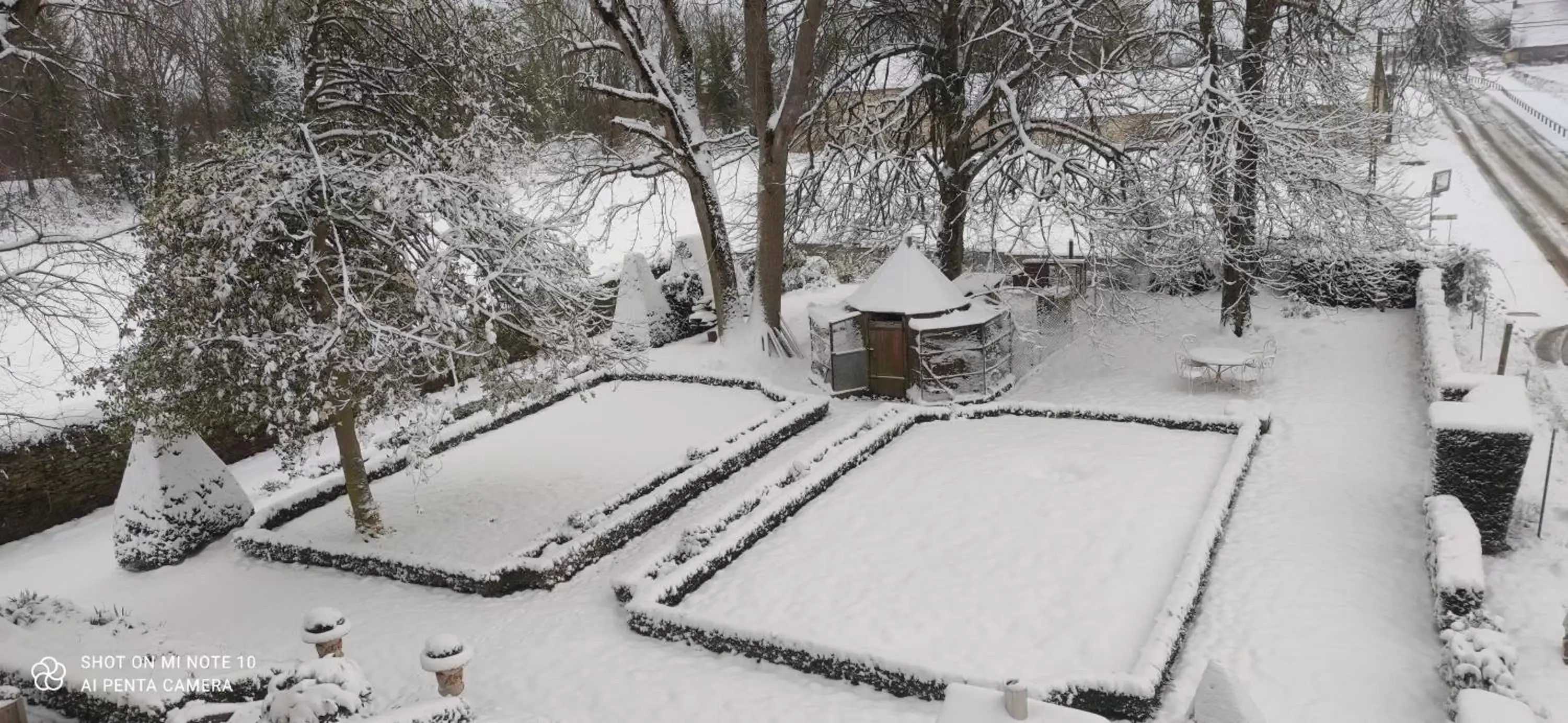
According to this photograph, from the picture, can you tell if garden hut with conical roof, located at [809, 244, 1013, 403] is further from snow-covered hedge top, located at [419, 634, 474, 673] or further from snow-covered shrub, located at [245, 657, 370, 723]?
snow-covered shrub, located at [245, 657, 370, 723]

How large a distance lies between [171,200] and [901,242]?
982 centimetres

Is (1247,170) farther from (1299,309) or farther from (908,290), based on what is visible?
(908,290)

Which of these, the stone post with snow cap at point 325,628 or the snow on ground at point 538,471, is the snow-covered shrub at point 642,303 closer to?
the snow on ground at point 538,471

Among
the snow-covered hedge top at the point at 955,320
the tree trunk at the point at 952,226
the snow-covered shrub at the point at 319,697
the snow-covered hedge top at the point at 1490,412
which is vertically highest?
the tree trunk at the point at 952,226

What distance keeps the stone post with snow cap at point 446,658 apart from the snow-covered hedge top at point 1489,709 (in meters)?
Answer: 6.51


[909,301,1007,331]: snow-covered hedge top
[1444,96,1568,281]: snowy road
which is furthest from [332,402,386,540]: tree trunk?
[1444,96,1568,281]: snowy road

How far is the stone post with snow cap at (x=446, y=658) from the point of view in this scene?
6633mm

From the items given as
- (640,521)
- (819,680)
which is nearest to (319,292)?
(640,521)

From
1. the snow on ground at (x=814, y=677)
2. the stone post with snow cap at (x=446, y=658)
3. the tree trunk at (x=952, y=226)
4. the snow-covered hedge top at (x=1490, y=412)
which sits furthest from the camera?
the tree trunk at (x=952, y=226)

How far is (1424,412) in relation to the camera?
12.5 m

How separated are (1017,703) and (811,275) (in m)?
20.3

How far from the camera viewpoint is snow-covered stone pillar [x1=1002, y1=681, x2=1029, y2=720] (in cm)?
339

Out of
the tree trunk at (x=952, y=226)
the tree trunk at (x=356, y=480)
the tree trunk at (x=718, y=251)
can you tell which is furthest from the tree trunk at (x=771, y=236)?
the tree trunk at (x=356, y=480)

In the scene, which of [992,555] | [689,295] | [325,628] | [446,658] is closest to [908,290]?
[992,555]
